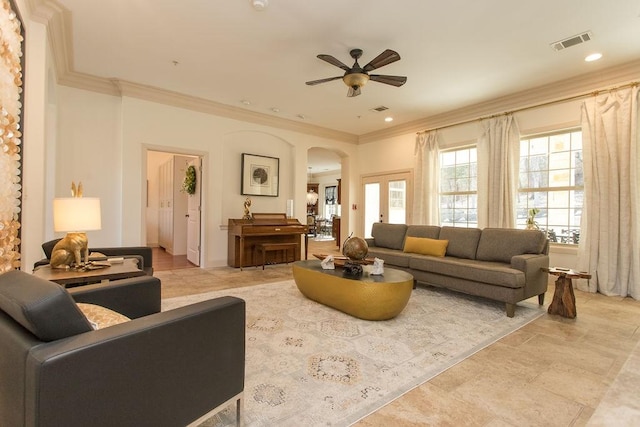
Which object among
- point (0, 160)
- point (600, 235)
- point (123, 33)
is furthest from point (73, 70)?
point (600, 235)

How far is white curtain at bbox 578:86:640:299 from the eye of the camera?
379 centimetres

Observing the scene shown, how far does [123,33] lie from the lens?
3.33 meters

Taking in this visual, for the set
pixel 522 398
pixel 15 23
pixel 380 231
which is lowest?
pixel 522 398

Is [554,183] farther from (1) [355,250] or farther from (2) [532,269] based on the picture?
(1) [355,250]

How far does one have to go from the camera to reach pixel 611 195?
3.95m

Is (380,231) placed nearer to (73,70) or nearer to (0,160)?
(0,160)

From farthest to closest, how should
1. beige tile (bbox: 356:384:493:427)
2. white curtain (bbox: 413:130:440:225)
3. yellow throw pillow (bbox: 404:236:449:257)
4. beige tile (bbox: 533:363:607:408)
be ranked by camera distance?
1. white curtain (bbox: 413:130:440:225)
2. yellow throw pillow (bbox: 404:236:449:257)
3. beige tile (bbox: 533:363:607:408)
4. beige tile (bbox: 356:384:493:427)

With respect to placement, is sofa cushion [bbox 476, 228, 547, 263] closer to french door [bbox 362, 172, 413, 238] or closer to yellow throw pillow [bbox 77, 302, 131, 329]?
french door [bbox 362, 172, 413, 238]

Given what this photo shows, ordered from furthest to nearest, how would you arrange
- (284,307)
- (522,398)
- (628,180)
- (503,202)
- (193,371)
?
(503,202), (628,180), (284,307), (522,398), (193,371)

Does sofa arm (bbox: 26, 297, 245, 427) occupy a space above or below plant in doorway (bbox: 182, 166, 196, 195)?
below

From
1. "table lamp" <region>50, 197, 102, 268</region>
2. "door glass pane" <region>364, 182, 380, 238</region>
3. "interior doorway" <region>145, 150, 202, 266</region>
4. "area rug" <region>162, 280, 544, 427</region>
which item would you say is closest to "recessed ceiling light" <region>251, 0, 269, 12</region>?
"table lamp" <region>50, 197, 102, 268</region>

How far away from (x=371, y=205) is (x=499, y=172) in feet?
9.64

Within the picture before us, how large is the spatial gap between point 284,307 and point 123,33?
135 inches

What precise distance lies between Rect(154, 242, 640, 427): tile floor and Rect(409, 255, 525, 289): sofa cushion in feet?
1.44
